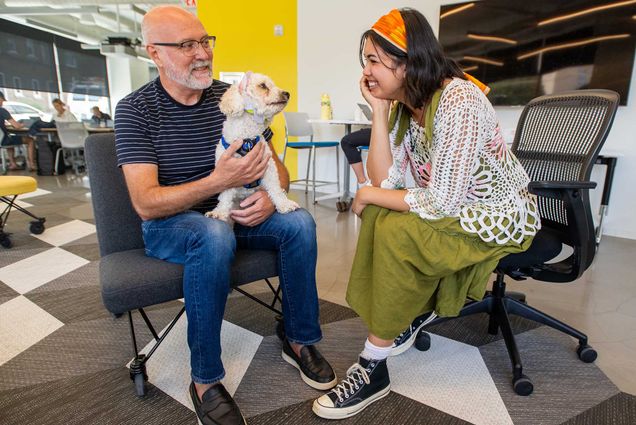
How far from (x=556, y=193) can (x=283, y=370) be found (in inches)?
41.8

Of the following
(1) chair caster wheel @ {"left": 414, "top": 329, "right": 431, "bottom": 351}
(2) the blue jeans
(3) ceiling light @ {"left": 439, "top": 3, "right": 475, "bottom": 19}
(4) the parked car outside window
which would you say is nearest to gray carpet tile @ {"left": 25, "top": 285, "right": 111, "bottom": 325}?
(2) the blue jeans

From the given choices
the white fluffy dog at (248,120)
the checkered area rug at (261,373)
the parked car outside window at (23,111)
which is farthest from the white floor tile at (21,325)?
the parked car outside window at (23,111)

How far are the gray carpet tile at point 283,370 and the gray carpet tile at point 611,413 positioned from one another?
711 millimetres

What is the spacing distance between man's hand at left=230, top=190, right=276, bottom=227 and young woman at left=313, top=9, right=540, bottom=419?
32 centimetres

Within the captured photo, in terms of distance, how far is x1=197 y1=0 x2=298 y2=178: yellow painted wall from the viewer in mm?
4699

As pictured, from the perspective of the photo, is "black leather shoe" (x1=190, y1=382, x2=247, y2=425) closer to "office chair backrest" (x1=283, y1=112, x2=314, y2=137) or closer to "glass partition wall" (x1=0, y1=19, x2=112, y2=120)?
"office chair backrest" (x1=283, y1=112, x2=314, y2=137)

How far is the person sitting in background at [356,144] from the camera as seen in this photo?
296 cm

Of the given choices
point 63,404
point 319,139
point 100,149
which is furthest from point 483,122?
point 319,139

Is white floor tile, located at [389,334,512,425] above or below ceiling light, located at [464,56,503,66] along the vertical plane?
below

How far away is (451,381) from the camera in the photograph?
1260 mm

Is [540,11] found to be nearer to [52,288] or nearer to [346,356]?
[346,356]

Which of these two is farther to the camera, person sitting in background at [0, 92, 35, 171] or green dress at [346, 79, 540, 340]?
person sitting in background at [0, 92, 35, 171]

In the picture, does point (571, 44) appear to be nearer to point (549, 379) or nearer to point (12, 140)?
point (549, 379)

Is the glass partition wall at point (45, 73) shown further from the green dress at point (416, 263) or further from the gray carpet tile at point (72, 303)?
the green dress at point (416, 263)
